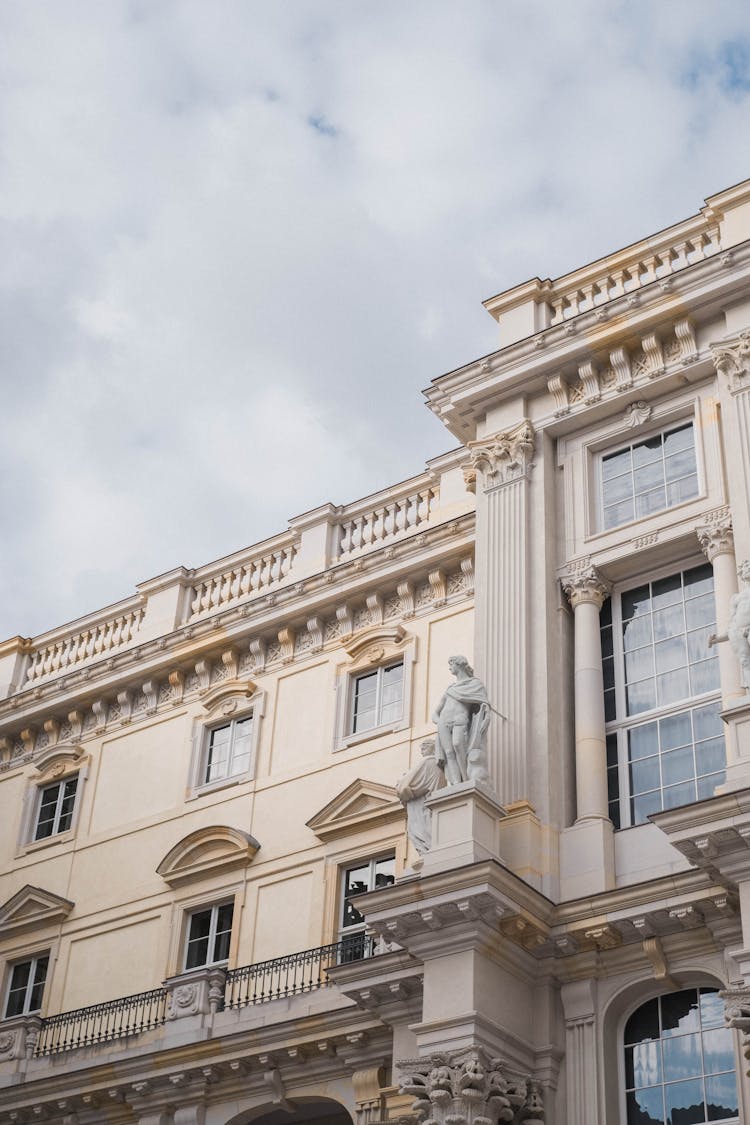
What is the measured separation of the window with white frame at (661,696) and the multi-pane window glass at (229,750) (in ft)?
24.6

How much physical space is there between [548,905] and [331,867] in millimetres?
5952

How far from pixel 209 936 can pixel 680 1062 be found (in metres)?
9.23

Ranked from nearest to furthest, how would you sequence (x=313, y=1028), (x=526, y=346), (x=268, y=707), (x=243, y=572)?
(x=313, y=1028) < (x=526, y=346) < (x=268, y=707) < (x=243, y=572)

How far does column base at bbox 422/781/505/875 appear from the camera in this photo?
19062 mm

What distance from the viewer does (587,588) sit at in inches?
880

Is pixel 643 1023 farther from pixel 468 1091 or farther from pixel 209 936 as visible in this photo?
pixel 209 936

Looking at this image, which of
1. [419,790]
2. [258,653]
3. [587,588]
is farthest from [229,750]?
[587,588]

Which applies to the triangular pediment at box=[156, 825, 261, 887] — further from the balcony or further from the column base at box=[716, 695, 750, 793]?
the column base at box=[716, 695, 750, 793]

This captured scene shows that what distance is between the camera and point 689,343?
23281 mm

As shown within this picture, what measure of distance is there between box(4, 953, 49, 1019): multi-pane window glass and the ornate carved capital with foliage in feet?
35.1

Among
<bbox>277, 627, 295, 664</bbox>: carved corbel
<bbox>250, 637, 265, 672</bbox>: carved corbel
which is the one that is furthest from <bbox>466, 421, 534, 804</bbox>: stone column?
<bbox>250, 637, 265, 672</bbox>: carved corbel

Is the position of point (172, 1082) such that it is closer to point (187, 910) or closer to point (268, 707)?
point (187, 910)

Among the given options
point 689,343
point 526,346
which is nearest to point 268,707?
point 526,346

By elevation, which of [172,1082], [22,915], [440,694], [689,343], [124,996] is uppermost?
[689,343]
